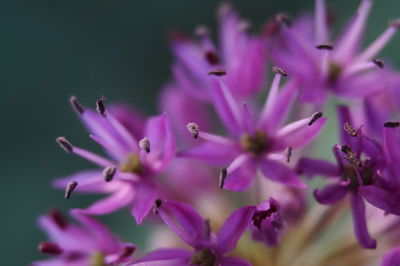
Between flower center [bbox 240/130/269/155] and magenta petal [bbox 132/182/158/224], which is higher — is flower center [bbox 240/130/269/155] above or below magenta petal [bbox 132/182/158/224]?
above

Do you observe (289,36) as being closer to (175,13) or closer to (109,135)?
(109,135)

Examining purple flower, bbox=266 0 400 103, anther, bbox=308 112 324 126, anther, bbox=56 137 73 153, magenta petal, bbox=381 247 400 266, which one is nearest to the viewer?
magenta petal, bbox=381 247 400 266

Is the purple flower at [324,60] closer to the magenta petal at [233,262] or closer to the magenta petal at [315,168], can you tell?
the magenta petal at [315,168]

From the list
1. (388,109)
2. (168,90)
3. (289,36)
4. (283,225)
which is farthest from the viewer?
(168,90)

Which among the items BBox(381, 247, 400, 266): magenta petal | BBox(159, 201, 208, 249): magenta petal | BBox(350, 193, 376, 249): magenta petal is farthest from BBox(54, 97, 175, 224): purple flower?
BBox(381, 247, 400, 266): magenta petal

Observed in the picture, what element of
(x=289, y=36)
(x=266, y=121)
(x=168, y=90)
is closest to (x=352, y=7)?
(x=168, y=90)

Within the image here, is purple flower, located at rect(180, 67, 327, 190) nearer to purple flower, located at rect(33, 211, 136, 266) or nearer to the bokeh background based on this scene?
purple flower, located at rect(33, 211, 136, 266)
